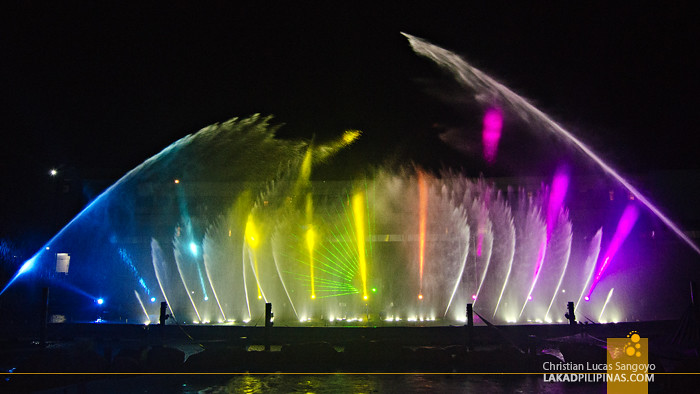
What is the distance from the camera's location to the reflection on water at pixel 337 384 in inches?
405

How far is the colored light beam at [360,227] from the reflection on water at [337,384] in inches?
960

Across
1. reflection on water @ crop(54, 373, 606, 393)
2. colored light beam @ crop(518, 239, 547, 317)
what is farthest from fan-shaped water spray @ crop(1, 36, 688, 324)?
reflection on water @ crop(54, 373, 606, 393)

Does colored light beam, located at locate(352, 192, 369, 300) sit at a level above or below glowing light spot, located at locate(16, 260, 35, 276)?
above

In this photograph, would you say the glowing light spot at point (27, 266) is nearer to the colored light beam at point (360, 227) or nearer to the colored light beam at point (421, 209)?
the colored light beam at point (360, 227)

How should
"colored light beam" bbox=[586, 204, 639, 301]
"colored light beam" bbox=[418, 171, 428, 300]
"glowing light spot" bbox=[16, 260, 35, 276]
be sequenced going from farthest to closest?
"colored light beam" bbox=[418, 171, 428, 300]
"colored light beam" bbox=[586, 204, 639, 301]
"glowing light spot" bbox=[16, 260, 35, 276]

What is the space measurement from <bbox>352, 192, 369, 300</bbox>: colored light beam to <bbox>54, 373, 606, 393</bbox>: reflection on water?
80.0 feet

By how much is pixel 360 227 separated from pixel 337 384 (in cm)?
2796

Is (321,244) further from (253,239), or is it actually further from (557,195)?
(557,195)

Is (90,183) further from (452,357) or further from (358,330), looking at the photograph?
(452,357)

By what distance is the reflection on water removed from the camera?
33.7 ft

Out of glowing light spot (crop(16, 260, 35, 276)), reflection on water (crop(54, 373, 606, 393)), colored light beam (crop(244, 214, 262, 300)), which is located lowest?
reflection on water (crop(54, 373, 606, 393))

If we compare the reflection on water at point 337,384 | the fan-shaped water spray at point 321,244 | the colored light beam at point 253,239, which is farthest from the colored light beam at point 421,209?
the reflection on water at point 337,384

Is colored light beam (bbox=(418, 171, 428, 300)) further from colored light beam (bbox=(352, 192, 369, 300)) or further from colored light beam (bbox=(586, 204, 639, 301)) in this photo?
colored light beam (bbox=(586, 204, 639, 301))

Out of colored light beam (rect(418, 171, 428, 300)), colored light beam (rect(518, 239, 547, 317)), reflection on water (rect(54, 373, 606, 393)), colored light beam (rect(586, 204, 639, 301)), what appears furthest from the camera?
colored light beam (rect(418, 171, 428, 300))
